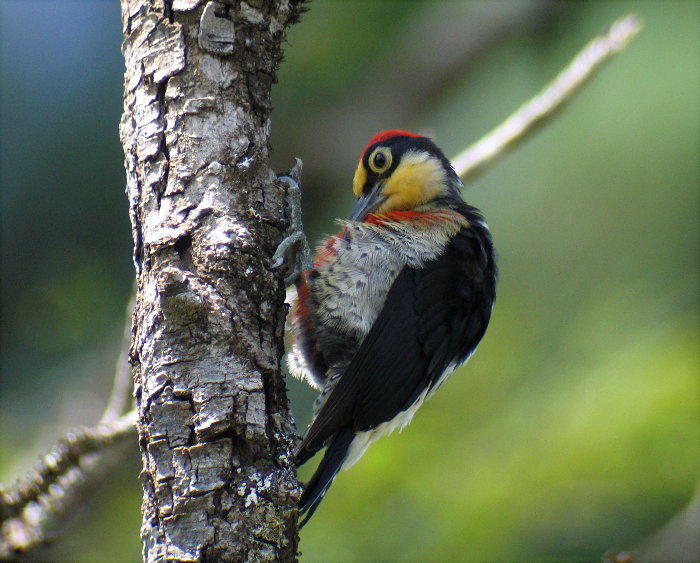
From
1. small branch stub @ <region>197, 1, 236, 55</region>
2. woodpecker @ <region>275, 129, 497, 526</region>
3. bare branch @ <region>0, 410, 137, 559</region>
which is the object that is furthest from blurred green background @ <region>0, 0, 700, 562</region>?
small branch stub @ <region>197, 1, 236, 55</region>

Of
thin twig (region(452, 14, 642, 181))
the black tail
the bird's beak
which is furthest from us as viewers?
the bird's beak

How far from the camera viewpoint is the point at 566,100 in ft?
11.5

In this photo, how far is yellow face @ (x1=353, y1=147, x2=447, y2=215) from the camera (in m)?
3.77

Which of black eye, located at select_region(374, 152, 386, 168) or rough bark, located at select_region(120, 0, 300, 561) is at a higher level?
black eye, located at select_region(374, 152, 386, 168)

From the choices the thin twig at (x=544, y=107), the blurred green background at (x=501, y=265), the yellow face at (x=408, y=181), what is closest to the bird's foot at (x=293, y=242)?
the yellow face at (x=408, y=181)

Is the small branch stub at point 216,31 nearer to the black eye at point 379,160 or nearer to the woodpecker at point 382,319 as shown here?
the woodpecker at point 382,319

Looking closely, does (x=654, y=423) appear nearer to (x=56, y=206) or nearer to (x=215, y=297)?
(x=215, y=297)

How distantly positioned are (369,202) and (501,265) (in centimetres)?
201

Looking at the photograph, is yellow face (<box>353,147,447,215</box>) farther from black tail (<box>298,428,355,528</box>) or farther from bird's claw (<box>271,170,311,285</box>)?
black tail (<box>298,428,355,528</box>)

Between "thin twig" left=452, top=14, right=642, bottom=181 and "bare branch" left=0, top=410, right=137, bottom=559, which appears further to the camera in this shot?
"thin twig" left=452, top=14, right=642, bottom=181

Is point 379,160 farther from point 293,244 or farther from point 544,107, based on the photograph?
point 293,244

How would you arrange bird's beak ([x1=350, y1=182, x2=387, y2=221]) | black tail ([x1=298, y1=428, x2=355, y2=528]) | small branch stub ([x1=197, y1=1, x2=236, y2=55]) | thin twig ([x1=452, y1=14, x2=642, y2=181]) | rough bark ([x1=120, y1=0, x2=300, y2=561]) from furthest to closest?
1. bird's beak ([x1=350, y1=182, x2=387, y2=221])
2. thin twig ([x1=452, y1=14, x2=642, y2=181])
3. black tail ([x1=298, y1=428, x2=355, y2=528])
4. small branch stub ([x1=197, y1=1, x2=236, y2=55])
5. rough bark ([x1=120, y1=0, x2=300, y2=561])

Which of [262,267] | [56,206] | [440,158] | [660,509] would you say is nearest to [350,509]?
[660,509]

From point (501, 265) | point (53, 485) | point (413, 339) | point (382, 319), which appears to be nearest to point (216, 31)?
point (382, 319)
